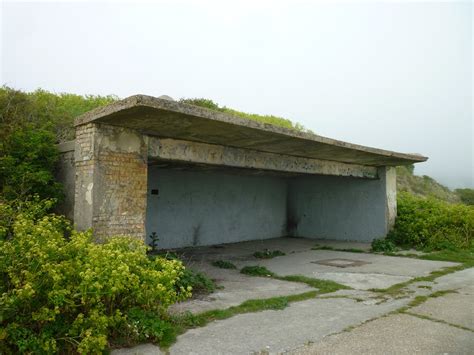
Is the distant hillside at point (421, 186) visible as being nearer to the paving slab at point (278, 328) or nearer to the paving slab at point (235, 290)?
the paving slab at point (235, 290)

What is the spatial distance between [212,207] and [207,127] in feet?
21.4

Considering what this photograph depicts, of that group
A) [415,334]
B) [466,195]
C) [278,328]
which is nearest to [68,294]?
[278,328]

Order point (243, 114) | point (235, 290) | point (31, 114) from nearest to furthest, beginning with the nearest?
point (235, 290)
point (31, 114)
point (243, 114)

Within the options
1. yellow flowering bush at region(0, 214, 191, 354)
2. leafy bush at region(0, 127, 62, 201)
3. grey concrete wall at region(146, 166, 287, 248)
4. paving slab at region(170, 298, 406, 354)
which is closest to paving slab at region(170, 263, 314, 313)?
paving slab at region(170, 298, 406, 354)

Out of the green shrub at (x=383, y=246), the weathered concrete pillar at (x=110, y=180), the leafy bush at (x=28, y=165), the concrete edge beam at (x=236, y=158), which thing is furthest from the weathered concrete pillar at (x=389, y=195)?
the leafy bush at (x=28, y=165)

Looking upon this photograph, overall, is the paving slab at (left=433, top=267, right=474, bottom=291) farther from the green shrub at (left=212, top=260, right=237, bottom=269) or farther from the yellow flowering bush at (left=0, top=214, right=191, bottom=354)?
the yellow flowering bush at (left=0, top=214, right=191, bottom=354)

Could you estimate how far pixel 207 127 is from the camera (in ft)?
21.6

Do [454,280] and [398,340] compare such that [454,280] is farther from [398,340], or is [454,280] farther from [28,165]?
[28,165]

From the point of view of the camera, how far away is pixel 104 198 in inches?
245

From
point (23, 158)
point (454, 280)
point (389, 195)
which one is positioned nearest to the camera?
point (23, 158)

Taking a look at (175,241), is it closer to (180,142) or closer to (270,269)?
(270,269)

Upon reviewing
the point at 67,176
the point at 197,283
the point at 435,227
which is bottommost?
the point at 197,283

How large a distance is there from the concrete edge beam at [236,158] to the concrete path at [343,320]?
230cm

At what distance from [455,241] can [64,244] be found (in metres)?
10.6
